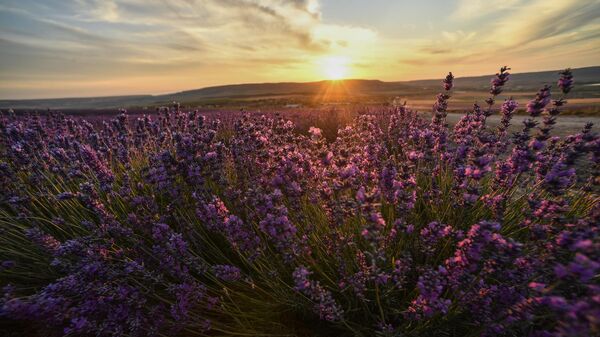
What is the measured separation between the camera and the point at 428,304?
1577 mm

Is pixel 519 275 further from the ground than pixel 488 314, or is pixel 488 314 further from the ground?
pixel 519 275

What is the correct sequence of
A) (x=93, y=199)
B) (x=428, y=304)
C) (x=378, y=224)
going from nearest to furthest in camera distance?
(x=378, y=224)
(x=428, y=304)
(x=93, y=199)

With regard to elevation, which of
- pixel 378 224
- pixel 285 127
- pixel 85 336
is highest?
pixel 285 127

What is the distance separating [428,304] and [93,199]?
2484 mm

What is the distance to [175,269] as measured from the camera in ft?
7.02

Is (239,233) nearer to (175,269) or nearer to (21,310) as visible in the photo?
(175,269)

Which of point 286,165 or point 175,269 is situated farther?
point 286,165

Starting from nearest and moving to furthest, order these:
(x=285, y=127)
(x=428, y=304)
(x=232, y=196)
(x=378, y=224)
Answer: (x=378, y=224) < (x=428, y=304) < (x=232, y=196) < (x=285, y=127)

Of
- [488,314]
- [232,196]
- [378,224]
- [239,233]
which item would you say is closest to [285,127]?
[232,196]

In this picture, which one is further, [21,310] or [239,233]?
[239,233]

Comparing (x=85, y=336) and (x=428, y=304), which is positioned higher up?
(x=428, y=304)

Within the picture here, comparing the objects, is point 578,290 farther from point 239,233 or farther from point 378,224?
point 239,233

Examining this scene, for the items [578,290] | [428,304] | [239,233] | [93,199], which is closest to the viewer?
[428,304]

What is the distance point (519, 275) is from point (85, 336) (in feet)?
9.49
